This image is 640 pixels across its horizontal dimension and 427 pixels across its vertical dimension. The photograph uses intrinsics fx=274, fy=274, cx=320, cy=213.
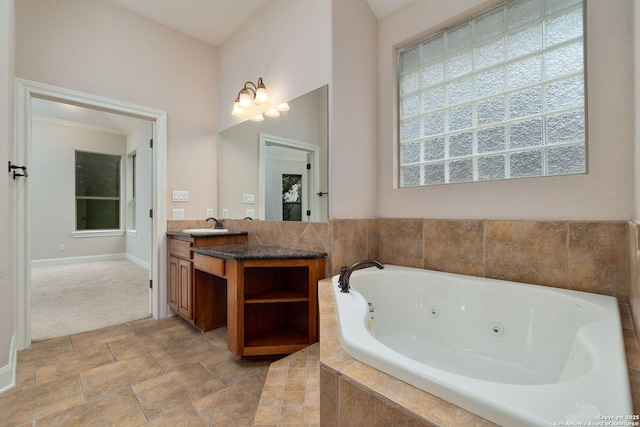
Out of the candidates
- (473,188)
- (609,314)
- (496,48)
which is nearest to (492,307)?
(609,314)

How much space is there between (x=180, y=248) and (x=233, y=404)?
4.85ft

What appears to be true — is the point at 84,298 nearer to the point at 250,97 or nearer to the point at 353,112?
the point at 250,97

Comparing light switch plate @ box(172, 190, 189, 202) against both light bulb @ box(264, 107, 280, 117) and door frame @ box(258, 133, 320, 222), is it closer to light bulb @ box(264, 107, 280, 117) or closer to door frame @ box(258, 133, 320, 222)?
door frame @ box(258, 133, 320, 222)

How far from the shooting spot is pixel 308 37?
2066 millimetres

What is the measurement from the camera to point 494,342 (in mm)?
1407

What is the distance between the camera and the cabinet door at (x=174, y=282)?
249 centimetres

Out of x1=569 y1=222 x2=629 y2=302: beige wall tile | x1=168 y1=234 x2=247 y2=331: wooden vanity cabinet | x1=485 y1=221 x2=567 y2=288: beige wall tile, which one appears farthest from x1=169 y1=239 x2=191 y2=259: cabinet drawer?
x1=569 y1=222 x2=629 y2=302: beige wall tile

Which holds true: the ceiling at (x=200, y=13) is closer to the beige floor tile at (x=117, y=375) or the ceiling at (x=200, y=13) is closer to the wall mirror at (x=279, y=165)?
the wall mirror at (x=279, y=165)

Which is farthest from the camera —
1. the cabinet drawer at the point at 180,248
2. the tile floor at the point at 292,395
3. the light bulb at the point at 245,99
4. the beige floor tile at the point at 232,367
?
the light bulb at the point at 245,99

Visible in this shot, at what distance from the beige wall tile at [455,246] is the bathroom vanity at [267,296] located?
0.76 metres

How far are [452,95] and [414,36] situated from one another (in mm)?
546

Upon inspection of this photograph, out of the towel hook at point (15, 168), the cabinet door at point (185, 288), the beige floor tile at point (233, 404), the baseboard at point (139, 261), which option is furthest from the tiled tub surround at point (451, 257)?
the baseboard at point (139, 261)

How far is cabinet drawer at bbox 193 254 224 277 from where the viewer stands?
6.22 ft

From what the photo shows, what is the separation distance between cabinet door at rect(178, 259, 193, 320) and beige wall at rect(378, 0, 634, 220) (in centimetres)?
202
